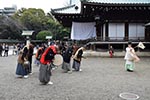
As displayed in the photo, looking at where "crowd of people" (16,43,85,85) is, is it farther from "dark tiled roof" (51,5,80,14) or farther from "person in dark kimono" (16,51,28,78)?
A: "dark tiled roof" (51,5,80,14)

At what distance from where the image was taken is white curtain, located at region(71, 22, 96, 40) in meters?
31.8

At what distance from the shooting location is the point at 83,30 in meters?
31.9

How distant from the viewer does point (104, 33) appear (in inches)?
1112

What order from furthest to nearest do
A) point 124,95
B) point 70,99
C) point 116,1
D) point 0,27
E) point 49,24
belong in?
point 49,24 < point 0,27 < point 116,1 < point 124,95 < point 70,99

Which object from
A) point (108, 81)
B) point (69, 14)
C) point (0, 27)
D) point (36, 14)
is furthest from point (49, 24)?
point (108, 81)

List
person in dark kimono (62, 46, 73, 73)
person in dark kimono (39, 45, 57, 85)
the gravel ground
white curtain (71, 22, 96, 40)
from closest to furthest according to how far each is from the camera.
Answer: the gravel ground
person in dark kimono (39, 45, 57, 85)
person in dark kimono (62, 46, 73, 73)
white curtain (71, 22, 96, 40)

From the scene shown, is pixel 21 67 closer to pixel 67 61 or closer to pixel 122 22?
pixel 67 61

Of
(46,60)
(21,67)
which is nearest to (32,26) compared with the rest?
(21,67)

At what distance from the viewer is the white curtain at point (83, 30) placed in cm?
3182

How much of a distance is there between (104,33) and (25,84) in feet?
61.4

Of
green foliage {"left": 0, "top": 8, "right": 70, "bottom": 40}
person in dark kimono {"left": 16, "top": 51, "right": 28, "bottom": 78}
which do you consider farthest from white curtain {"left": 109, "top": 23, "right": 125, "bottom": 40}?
green foliage {"left": 0, "top": 8, "right": 70, "bottom": 40}

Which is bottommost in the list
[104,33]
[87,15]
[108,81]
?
[108,81]

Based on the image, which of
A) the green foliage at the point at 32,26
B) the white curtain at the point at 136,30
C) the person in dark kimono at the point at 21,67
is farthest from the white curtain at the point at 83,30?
the green foliage at the point at 32,26

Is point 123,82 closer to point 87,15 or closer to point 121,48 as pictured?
point 121,48
